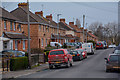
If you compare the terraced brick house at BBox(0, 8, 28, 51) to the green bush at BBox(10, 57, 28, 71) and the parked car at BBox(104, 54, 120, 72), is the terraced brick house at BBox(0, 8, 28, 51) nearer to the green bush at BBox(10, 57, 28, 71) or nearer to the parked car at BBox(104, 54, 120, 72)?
the green bush at BBox(10, 57, 28, 71)

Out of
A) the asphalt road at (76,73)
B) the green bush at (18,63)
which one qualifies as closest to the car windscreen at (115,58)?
the asphalt road at (76,73)

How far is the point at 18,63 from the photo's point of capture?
77.3 feet

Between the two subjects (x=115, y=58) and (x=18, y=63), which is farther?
(x=18, y=63)

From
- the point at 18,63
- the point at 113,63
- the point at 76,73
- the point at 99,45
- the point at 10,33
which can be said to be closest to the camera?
the point at 76,73

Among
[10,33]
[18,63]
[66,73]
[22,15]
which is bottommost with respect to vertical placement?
[66,73]

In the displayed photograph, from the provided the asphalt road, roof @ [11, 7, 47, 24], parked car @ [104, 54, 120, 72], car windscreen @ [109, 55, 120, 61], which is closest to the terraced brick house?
roof @ [11, 7, 47, 24]

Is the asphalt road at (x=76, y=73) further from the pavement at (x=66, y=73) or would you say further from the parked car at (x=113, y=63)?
the parked car at (x=113, y=63)

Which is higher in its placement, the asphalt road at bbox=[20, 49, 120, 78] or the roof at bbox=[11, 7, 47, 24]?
the roof at bbox=[11, 7, 47, 24]

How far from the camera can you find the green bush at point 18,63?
74.7 ft

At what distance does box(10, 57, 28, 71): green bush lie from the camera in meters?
22.8

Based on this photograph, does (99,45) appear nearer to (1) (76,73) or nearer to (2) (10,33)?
(2) (10,33)

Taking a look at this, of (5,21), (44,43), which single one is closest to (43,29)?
(44,43)

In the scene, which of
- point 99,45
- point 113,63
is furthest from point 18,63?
point 99,45

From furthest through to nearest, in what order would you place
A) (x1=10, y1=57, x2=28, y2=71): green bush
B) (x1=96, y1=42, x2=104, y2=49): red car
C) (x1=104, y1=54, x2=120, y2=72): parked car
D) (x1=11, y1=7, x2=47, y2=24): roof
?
(x1=96, y1=42, x2=104, y2=49): red car, (x1=11, y1=7, x2=47, y2=24): roof, (x1=10, y1=57, x2=28, y2=71): green bush, (x1=104, y1=54, x2=120, y2=72): parked car
